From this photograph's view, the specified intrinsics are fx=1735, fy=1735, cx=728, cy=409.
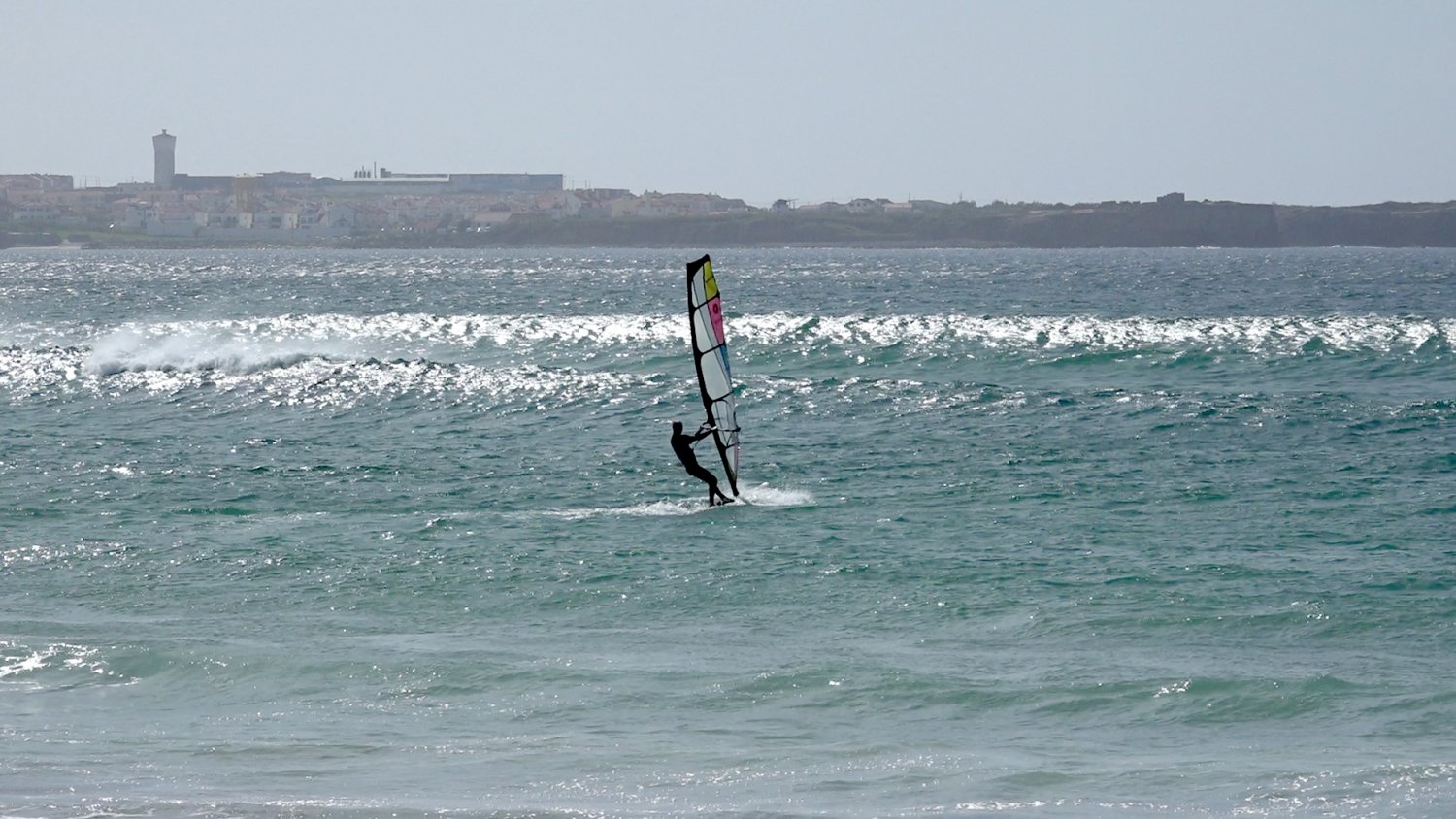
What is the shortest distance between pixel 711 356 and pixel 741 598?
4.49 metres

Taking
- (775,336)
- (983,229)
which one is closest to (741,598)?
(775,336)

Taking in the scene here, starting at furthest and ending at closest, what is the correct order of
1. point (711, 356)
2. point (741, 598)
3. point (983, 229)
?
point (983, 229) → point (711, 356) → point (741, 598)

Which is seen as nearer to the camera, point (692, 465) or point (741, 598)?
point (741, 598)

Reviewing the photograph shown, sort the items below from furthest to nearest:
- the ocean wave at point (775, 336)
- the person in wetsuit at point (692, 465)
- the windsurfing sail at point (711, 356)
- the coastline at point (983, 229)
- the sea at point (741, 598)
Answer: the coastline at point (983, 229) → the ocean wave at point (775, 336) → the person in wetsuit at point (692, 465) → the windsurfing sail at point (711, 356) → the sea at point (741, 598)

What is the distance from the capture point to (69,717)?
10883 millimetres

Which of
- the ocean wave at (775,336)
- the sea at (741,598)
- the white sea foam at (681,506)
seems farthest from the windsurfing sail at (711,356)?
the ocean wave at (775,336)

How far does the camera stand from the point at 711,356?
17922 millimetres

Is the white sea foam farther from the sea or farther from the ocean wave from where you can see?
the ocean wave

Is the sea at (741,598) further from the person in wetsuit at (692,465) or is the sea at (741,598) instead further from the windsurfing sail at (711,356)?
the windsurfing sail at (711,356)

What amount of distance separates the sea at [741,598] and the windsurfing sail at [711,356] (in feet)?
2.37

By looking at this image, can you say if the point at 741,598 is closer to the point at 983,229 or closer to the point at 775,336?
Result: the point at 775,336

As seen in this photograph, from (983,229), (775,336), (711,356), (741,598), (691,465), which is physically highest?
(983,229)

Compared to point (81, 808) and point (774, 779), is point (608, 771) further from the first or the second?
point (81, 808)

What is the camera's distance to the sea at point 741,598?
948 cm
